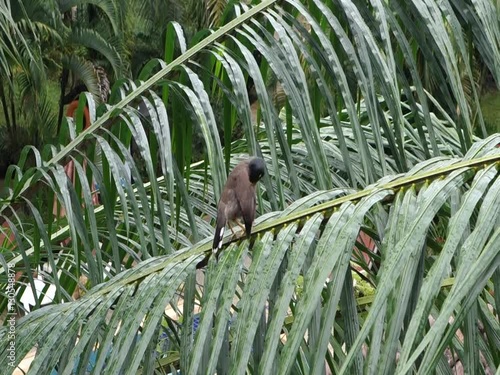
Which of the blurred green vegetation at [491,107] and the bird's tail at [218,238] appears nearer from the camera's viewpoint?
the bird's tail at [218,238]

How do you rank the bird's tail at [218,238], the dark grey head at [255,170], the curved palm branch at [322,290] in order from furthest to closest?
the dark grey head at [255,170] → the bird's tail at [218,238] → the curved palm branch at [322,290]

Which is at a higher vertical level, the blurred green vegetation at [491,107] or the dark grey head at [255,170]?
the dark grey head at [255,170]

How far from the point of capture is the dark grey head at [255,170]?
1.90 m

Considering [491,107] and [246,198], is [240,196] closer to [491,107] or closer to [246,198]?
[246,198]

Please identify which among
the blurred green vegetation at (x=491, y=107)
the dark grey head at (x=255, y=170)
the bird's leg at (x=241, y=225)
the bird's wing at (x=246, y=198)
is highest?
the dark grey head at (x=255, y=170)

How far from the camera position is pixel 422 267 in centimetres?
126

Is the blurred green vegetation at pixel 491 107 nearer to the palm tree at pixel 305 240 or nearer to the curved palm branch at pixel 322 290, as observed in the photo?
the palm tree at pixel 305 240

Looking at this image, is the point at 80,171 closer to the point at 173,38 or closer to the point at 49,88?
the point at 173,38

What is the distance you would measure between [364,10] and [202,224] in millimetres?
789

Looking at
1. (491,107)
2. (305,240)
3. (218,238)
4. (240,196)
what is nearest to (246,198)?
(240,196)

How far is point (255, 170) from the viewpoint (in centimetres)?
192

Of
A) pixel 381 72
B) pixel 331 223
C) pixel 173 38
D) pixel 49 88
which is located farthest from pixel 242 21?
pixel 49 88

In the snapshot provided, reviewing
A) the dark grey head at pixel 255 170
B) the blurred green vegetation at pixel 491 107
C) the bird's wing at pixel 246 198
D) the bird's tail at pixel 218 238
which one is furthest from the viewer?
the blurred green vegetation at pixel 491 107

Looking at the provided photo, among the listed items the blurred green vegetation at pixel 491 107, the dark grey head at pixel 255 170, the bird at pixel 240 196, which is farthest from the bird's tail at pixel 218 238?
the blurred green vegetation at pixel 491 107
